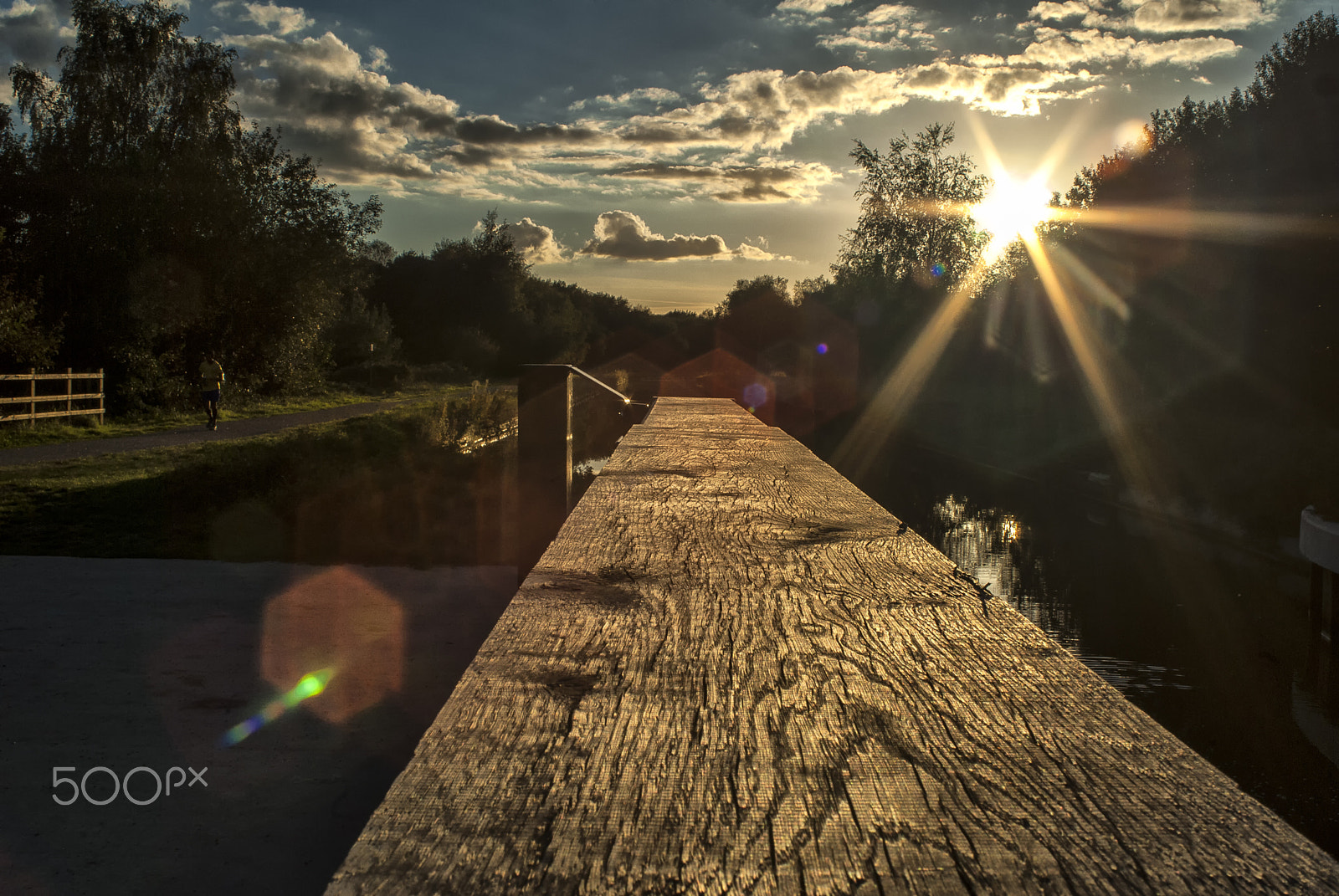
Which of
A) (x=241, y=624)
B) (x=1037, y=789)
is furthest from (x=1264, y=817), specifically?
(x=241, y=624)

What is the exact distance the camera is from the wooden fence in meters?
17.3

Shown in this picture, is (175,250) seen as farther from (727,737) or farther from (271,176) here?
(727,737)

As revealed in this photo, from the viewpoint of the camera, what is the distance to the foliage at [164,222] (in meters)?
22.4

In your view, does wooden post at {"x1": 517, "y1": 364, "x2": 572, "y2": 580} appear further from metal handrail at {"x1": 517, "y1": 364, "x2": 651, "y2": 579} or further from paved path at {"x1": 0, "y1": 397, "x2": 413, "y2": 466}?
paved path at {"x1": 0, "y1": 397, "x2": 413, "y2": 466}

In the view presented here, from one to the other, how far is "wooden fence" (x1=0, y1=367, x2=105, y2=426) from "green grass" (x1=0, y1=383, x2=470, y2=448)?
0.60 feet

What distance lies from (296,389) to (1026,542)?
24.9 metres

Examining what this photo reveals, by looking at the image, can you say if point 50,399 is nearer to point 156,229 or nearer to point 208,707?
point 156,229

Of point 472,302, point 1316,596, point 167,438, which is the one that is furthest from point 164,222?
point 472,302

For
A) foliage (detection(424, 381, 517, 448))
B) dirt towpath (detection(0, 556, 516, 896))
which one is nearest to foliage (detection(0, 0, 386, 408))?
foliage (detection(424, 381, 517, 448))

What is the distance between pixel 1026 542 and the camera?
35.5 feet

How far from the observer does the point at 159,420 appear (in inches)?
843

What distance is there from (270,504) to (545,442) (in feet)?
22.3

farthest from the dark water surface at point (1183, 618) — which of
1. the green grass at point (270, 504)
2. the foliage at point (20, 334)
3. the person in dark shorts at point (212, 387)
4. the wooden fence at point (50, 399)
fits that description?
the foliage at point (20, 334)

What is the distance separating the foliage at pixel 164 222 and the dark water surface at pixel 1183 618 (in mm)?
20105
